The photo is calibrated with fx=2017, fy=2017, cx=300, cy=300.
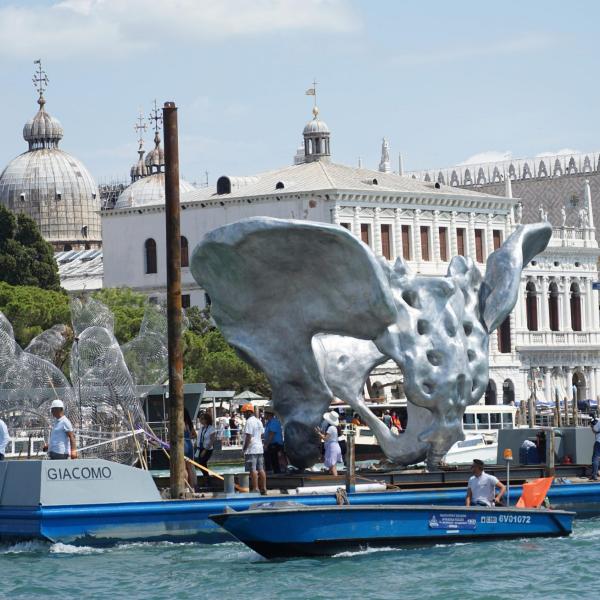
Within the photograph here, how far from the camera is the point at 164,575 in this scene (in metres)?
25.3

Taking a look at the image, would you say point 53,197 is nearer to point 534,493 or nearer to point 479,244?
point 479,244

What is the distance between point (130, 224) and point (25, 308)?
22.7 meters

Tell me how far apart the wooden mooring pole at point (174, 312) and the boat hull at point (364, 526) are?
2977mm

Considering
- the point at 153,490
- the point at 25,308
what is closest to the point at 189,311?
the point at 25,308

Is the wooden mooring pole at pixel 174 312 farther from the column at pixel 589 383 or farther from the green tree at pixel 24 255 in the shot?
the column at pixel 589 383

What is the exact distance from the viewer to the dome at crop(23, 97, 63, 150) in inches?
5089

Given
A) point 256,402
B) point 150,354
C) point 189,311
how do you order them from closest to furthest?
point 150,354, point 256,402, point 189,311

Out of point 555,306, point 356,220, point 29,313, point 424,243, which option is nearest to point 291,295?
point 29,313

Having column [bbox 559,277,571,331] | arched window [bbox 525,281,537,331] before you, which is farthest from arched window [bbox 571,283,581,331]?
arched window [bbox 525,281,537,331]

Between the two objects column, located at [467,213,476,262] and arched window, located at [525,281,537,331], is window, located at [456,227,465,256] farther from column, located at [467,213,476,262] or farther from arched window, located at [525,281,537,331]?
arched window, located at [525,281,537,331]

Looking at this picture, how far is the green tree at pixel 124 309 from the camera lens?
61250mm

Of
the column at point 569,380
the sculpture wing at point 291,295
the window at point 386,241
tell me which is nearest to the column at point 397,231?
the window at point 386,241

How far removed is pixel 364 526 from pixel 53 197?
333ft

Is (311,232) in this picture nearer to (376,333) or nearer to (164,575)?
(376,333)
